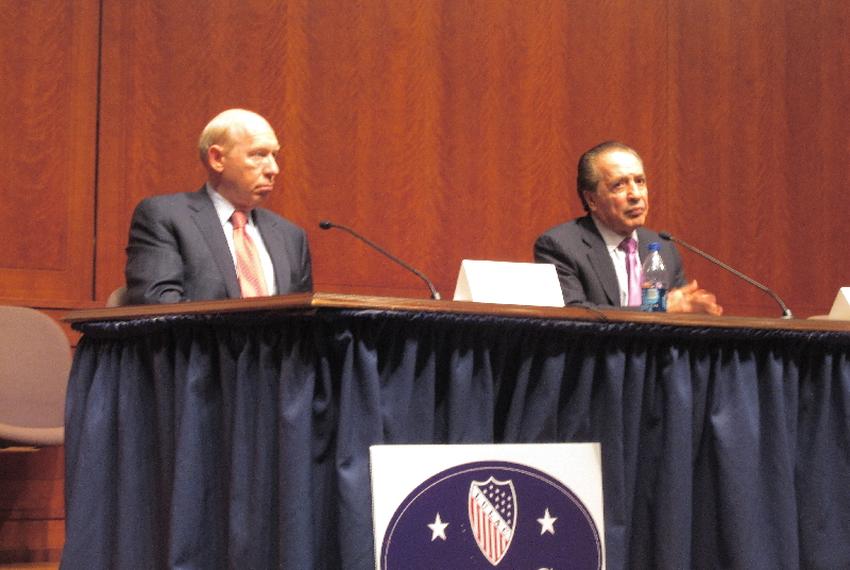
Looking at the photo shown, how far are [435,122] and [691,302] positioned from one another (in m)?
2.18

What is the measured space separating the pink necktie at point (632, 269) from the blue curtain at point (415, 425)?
1443mm

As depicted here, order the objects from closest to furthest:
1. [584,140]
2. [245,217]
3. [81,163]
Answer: [245,217] < [81,163] < [584,140]

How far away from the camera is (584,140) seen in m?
5.51

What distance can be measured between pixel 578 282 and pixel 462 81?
5.51ft

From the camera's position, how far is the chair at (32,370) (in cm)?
413

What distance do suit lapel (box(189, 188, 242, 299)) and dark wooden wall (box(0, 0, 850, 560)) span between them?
3.51 ft

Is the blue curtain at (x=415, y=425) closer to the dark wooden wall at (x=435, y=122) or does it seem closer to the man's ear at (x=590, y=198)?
the man's ear at (x=590, y=198)

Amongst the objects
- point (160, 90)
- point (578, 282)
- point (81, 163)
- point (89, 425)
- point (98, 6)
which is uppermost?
point (98, 6)

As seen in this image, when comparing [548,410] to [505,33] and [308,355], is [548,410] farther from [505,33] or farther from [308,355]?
[505,33]

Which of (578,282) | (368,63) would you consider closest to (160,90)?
(368,63)

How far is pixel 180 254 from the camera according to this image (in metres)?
3.61

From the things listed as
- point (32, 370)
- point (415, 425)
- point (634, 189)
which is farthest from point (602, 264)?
point (32, 370)

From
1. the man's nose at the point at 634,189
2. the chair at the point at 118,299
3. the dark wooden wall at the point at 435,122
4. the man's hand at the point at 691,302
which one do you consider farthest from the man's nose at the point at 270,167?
the man's hand at the point at 691,302

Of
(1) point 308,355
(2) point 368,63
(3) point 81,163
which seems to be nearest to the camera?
(1) point 308,355
